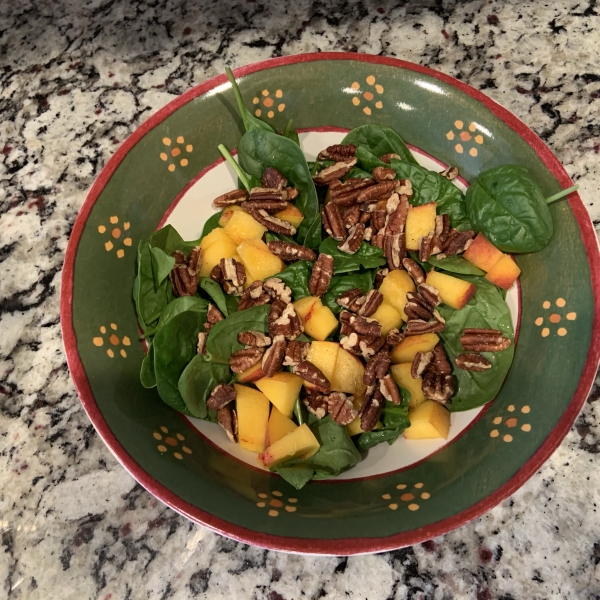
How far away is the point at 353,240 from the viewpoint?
1105 mm

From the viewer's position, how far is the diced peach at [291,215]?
1139 millimetres

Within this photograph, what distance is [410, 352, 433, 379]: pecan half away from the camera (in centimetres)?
100

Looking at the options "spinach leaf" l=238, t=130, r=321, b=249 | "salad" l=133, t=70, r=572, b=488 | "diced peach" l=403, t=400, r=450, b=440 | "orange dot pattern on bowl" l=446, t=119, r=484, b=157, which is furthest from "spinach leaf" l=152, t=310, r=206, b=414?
"orange dot pattern on bowl" l=446, t=119, r=484, b=157

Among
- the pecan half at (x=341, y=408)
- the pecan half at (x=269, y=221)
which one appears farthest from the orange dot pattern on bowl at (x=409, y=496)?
the pecan half at (x=269, y=221)

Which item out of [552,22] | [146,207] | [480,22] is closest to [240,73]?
[146,207]

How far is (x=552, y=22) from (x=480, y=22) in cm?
20

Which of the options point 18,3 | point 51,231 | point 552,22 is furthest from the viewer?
point 18,3

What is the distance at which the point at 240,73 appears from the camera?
1159 millimetres

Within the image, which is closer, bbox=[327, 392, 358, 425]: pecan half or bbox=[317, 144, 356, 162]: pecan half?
bbox=[327, 392, 358, 425]: pecan half

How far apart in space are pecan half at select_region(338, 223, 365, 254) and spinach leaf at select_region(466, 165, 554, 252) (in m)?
0.24

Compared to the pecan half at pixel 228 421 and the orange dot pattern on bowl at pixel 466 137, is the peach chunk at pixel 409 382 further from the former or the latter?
the orange dot pattern on bowl at pixel 466 137

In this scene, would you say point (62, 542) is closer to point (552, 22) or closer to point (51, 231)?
point (51, 231)

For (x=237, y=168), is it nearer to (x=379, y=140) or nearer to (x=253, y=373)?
(x=379, y=140)

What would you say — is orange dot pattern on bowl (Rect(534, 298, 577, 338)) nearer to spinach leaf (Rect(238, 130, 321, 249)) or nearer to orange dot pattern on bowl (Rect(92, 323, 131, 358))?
spinach leaf (Rect(238, 130, 321, 249))
